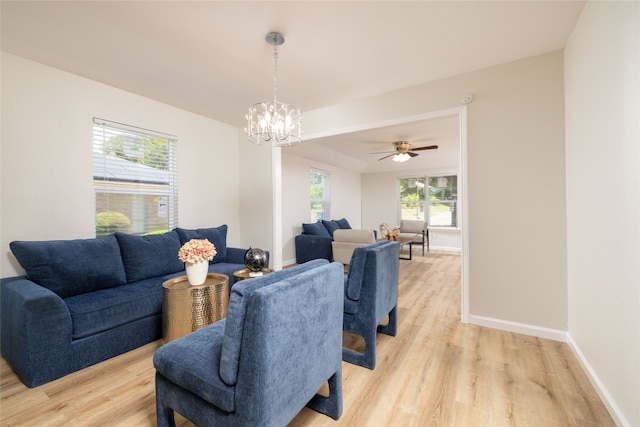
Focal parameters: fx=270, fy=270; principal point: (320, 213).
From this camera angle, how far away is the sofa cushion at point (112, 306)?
1.99m

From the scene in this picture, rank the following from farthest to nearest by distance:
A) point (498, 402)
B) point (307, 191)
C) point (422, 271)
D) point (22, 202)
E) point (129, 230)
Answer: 1. point (307, 191)
2. point (422, 271)
3. point (129, 230)
4. point (22, 202)
5. point (498, 402)

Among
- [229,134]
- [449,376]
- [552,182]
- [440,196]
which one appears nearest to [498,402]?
[449,376]

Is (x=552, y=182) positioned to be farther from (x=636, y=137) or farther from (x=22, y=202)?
(x=22, y=202)

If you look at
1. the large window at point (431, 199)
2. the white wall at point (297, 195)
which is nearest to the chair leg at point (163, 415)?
the white wall at point (297, 195)

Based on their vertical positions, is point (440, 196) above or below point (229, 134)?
below

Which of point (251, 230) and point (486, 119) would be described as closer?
point (486, 119)

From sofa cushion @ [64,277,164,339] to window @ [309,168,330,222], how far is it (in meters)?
4.35

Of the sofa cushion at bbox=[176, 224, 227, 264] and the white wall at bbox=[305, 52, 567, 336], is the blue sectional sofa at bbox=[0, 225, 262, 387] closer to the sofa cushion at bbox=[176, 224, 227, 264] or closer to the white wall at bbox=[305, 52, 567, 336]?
the sofa cushion at bbox=[176, 224, 227, 264]

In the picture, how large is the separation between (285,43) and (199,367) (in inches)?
92.9

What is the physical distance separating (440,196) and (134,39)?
7.65m

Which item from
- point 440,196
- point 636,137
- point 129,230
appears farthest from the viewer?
point 440,196

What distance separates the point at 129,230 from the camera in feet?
10.5

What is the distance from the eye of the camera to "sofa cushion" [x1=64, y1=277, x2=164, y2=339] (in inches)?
78.4

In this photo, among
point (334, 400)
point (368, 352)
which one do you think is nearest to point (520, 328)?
point (368, 352)
